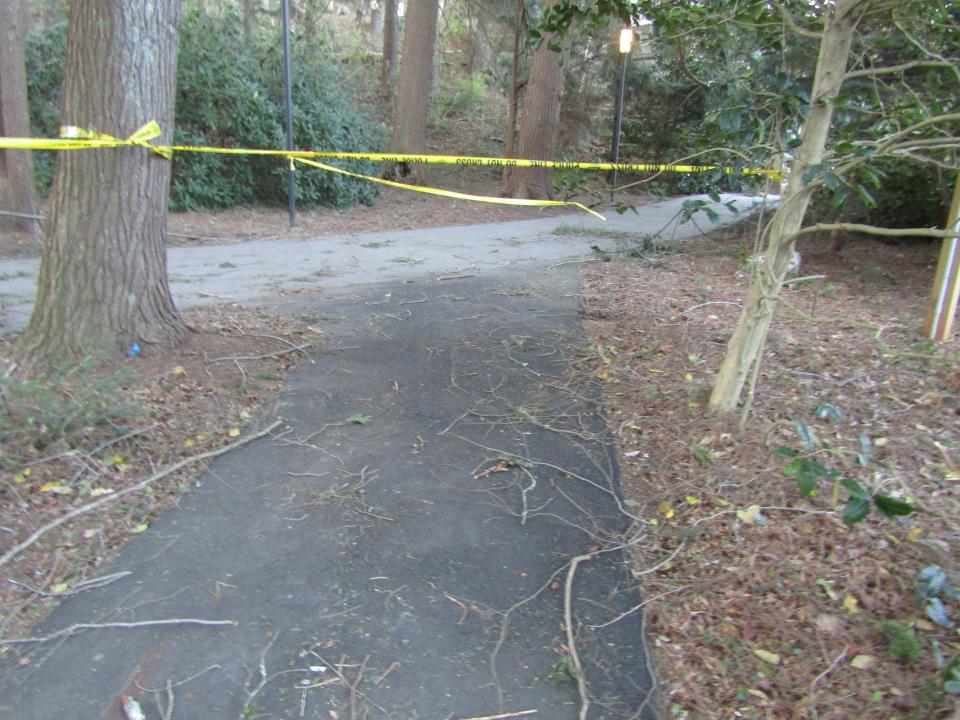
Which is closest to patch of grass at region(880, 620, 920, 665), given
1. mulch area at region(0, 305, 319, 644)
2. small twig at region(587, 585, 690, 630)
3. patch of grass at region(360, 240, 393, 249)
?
small twig at region(587, 585, 690, 630)

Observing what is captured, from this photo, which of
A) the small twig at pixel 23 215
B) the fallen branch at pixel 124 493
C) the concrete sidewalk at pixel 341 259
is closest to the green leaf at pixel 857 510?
the fallen branch at pixel 124 493

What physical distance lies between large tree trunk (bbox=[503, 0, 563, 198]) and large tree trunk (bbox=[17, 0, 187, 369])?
11.7 m

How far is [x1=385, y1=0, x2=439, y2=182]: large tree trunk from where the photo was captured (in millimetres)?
16703

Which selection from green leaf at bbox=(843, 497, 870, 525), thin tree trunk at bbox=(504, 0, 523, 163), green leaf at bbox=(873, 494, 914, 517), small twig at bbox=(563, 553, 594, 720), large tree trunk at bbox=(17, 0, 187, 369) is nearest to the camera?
green leaf at bbox=(873, 494, 914, 517)

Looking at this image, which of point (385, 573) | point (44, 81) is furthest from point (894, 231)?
point (44, 81)

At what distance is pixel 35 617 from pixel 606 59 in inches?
836

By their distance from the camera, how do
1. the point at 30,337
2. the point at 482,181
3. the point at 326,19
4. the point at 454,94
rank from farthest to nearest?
the point at 326,19
the point at 454,94
the point at 482,181
the point at 30,337

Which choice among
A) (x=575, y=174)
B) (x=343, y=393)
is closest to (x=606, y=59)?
(x=575, y=174)

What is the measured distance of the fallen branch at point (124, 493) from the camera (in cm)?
340

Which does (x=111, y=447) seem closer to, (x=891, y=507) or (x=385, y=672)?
(x=385, y=672)

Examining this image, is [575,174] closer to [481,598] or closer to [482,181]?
[481,598]

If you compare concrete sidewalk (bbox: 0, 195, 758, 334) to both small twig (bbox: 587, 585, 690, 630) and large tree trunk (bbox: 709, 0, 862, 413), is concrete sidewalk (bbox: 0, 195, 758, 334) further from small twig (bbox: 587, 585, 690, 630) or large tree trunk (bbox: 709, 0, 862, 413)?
small twig (bbox: 587, 585, 690, 630)

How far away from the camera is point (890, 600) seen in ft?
9.97

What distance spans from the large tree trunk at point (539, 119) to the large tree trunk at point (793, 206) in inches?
470
